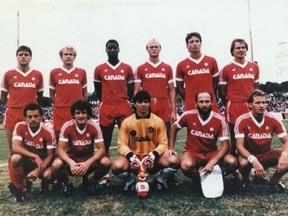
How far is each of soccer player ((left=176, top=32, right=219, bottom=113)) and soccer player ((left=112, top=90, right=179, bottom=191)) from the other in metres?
0.86

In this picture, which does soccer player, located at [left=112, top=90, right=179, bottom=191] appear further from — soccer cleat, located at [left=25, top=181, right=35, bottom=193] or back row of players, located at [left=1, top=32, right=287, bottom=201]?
soccer cleat, located at [left=25, top=181, right=35, bottom=193]

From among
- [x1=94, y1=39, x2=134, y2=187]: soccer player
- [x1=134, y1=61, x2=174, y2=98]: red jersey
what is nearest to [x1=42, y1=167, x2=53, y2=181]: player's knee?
[x1=94, y1=39, x2=134, y2=187]: soccer player

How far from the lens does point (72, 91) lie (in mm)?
4805

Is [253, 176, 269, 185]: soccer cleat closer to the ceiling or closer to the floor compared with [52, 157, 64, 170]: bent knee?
closer to the floor

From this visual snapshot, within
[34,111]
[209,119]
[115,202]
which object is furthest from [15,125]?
[209,119]

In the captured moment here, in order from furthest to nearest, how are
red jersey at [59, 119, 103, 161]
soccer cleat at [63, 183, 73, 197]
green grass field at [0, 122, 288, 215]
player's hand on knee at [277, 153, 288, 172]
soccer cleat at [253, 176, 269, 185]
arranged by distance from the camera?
soccer cleat at [253, 176, 269, 185] → red jersey at [59, 119, 103, 161] → soccer cleat at [63, 183, 73, 197] → player's hand on knee at [277, 153, 288, 172] → green grass field at [0, 122, 288, 215]

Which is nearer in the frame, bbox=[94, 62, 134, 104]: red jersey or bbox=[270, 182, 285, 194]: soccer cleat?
bbox=[270, 182, 285, 194]: soccer cleat

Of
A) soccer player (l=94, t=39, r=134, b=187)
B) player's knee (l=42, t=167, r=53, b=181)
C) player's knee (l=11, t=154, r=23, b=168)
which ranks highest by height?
soccer player (l=94, t=39, r=134, b=187)

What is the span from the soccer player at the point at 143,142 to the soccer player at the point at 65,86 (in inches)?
42.9

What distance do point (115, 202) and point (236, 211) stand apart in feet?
4.19

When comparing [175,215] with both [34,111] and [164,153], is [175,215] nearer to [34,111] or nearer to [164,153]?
[164,153]

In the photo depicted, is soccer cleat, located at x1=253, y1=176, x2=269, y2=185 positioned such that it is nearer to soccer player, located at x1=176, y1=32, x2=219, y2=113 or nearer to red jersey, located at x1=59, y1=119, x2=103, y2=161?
soccer player, located at x1=176, y1=32, x2=219, y2=113

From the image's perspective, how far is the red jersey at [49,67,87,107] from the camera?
15.7 feet

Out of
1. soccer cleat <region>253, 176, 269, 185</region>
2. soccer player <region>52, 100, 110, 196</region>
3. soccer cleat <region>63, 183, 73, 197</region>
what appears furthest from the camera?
soccer cleat <region>253, 176, 269, 185</region>
